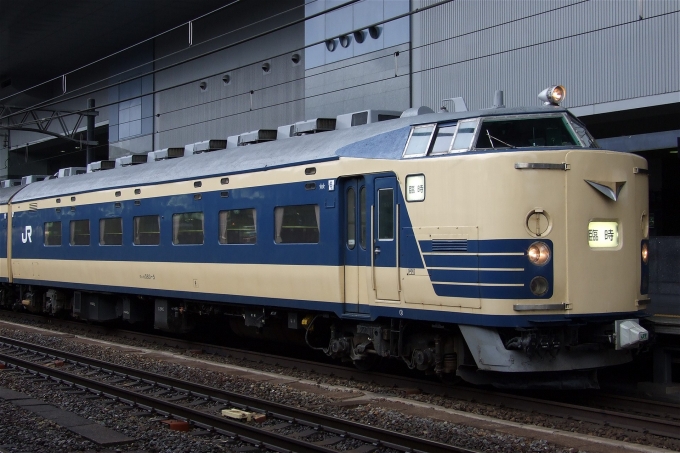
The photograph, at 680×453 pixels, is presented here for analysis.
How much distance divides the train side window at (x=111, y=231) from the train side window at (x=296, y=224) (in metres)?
5.93

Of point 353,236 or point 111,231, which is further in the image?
point 111,231

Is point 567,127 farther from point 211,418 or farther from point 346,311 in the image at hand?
point 211,418

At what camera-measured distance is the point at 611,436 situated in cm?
830

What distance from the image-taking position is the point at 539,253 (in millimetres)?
9172

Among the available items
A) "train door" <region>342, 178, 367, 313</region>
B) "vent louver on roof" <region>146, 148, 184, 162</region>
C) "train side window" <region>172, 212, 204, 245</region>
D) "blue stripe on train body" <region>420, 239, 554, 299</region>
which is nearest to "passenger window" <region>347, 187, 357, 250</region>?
"train door" <region>342, 178, 367, 313</region>

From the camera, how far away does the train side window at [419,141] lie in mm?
10201

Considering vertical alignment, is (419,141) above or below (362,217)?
above

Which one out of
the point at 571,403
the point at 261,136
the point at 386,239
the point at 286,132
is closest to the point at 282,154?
the point at 286,132

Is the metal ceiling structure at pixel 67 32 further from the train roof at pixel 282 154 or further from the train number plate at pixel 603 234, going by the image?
the train number plate at pixel 603 234

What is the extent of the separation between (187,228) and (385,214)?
18.4 feet

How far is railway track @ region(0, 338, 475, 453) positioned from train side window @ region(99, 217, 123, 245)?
3.80 metres

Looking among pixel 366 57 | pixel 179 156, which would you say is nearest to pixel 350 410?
Answer: pixel 179 156

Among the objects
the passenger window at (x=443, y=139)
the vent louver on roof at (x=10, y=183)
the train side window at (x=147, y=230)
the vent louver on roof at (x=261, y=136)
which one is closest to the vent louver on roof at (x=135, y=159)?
the train side window at (x=147, y=230)

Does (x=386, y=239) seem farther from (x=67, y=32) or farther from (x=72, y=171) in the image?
(x=67, y=32)
